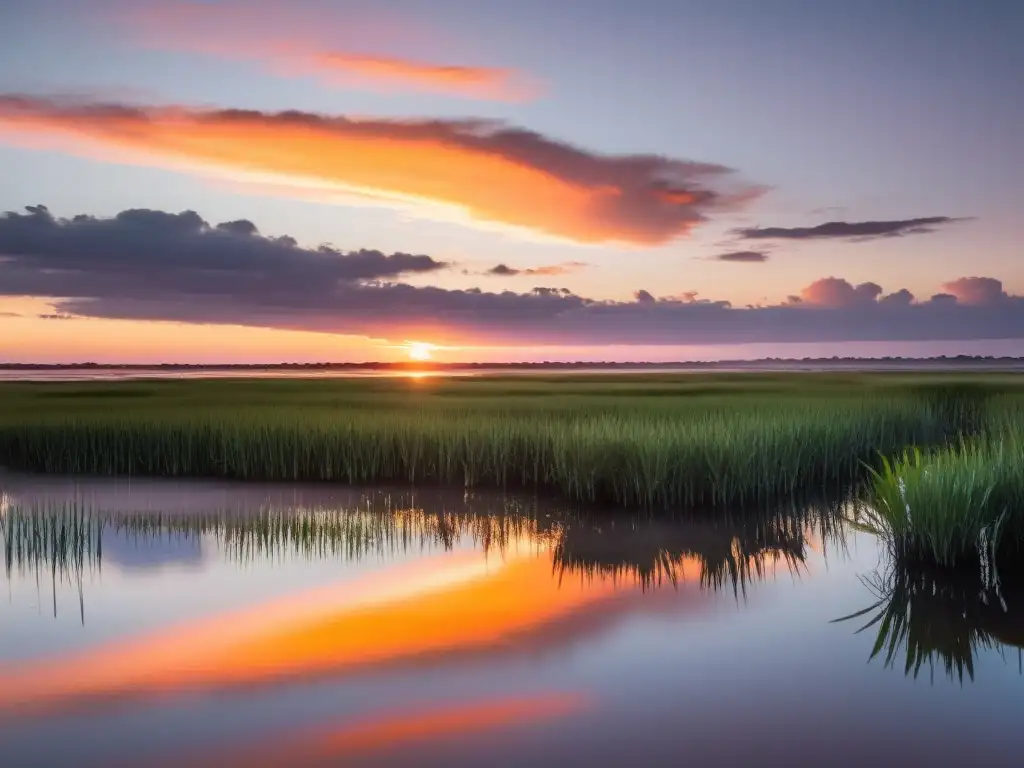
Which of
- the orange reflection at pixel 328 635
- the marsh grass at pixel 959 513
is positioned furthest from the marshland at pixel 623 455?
the orange reflection at pixel 328 635

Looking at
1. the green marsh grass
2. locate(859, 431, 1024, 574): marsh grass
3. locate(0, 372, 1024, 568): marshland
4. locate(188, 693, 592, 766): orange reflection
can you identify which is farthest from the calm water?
the green marsh grass

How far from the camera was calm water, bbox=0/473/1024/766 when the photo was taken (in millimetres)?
4703

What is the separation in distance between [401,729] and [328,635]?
1.85 metres

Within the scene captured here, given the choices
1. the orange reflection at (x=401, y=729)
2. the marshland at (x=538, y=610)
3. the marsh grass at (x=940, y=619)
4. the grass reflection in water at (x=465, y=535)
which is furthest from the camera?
the grass reflection in water at (x=465, y=535)

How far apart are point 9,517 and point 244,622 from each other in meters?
6.46

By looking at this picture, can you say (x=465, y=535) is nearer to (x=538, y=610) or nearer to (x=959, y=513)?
(x=538, y=610)

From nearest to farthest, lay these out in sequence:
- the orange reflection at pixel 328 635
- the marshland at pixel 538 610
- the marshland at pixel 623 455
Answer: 1. the marshland at pixel 538 610
2. the orange reflection at pixel 328 635
3. the marshland at pixel 623 455

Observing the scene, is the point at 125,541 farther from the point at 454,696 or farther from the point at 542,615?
the point at 454,696

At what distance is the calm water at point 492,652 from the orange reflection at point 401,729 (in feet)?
0.05

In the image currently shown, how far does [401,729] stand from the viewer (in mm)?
4859

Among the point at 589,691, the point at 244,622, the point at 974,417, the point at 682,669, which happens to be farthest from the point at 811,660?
the point at 974,417

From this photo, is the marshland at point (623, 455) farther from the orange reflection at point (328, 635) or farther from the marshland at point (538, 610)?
the orange reflection at point (328, 635)

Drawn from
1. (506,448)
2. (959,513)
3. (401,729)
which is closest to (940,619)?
(959,513)

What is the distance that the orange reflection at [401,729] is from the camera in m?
4.49
